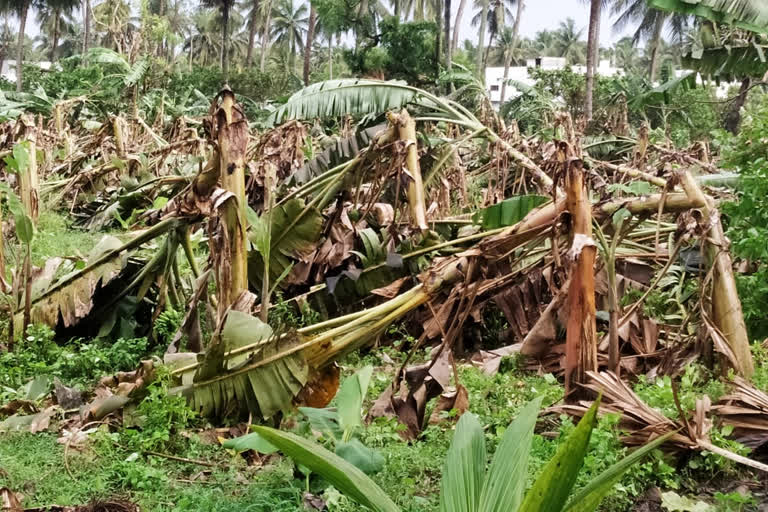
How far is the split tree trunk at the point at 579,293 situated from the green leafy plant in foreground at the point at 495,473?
159cm

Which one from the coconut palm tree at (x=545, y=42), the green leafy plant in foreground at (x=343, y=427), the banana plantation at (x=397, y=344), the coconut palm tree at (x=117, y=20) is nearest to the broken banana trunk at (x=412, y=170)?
the banana plantation at (x=397, y=344)

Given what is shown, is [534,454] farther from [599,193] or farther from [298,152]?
[298,152]

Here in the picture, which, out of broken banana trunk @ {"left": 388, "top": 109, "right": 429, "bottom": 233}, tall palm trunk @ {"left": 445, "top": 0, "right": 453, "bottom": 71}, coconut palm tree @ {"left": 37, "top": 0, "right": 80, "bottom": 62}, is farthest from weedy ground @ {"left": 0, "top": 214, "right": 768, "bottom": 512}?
coconut palm tree @ {"left": 37, "top": 0, "right": 80, "bottom": 62}

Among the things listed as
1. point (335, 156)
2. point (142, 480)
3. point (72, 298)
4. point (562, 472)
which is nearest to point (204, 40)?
point (335, 156)

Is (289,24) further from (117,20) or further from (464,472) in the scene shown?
(464,472)

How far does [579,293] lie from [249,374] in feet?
5.64

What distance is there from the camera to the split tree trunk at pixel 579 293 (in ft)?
11.6

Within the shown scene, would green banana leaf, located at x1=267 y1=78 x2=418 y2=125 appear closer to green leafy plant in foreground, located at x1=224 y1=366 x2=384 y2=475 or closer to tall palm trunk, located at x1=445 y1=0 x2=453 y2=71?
green leafy plant in foreground, located at x1=224 y1=366 x2=384 y2=475

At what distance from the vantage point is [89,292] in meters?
5.11

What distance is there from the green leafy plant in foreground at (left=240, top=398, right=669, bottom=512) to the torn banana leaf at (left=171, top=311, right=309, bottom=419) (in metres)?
1.60

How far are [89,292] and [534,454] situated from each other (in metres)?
3.42

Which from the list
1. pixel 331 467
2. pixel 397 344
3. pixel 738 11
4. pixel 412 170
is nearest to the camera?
pixel 331 467

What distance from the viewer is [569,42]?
67312 millimetres

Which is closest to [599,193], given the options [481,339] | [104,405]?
[481,339]
